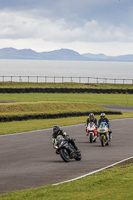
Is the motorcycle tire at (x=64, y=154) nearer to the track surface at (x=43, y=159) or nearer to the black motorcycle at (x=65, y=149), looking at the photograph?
the black motorcycle at (x=65, y=149)

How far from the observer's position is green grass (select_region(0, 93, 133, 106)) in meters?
61.6

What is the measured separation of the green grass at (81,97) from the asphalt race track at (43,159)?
114 ft

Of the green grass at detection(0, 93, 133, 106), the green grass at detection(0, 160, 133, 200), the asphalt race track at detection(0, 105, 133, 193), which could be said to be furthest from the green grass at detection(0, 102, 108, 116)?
the green grass at detection(0, 160, 133, 200)

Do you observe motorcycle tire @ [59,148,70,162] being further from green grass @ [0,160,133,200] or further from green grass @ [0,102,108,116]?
green grass @ [0,102,108,116]

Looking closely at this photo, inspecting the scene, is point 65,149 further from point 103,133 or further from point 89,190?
point 89,190

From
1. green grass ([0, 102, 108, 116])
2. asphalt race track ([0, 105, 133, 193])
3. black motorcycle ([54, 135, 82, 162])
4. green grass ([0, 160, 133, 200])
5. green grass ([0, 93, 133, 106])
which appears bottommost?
asphalt race track ([0, 105, 133, 193])

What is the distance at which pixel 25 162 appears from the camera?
637 inches

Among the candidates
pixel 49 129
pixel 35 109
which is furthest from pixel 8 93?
pixel 49 129

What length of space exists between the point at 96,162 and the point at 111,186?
535cm

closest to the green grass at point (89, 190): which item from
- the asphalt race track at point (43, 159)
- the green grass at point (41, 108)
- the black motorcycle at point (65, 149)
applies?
the asphalt race track at point (43, 159)

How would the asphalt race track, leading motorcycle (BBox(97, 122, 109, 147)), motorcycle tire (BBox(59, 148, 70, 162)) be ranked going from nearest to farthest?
the asphalt race track → motorcycle tire (BBox(59, 148, 70, 162)) → leading motorcycle (BBox(97, 122, 109, 147))

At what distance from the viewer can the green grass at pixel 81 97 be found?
61609 millimetres

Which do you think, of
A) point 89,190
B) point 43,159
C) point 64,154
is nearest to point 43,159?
point 43,159

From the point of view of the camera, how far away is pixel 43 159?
17.0 m
